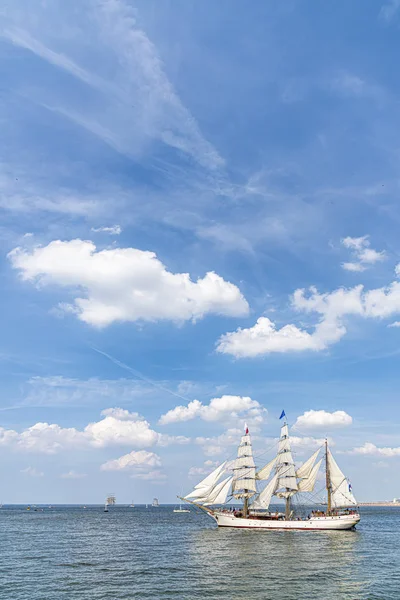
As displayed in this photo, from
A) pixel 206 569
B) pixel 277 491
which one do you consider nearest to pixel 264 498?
pixel 277 491

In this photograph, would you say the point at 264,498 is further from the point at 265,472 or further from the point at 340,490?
the point at 340,490

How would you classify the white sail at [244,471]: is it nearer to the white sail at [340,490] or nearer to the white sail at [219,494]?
the white sail at [219,494]

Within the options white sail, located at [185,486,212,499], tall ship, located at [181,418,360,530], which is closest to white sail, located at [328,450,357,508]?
tall ship, located at [181,418,360,530]

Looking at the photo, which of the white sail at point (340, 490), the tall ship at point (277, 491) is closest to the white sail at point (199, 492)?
the tall ship at point (277, 491)

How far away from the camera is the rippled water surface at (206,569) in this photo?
161ft

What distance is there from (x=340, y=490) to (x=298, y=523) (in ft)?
52.5

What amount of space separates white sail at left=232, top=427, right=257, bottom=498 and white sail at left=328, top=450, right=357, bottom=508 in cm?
2005

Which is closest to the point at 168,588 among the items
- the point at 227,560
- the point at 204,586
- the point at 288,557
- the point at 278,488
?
the point at 204,586

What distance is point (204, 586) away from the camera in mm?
52219

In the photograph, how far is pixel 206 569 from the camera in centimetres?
6272

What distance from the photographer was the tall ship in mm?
117300

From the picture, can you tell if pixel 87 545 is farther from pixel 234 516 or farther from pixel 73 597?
pixel 73 597

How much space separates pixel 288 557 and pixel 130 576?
25.8 m

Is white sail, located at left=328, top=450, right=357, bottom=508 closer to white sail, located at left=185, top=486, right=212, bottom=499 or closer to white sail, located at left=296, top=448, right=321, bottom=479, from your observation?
white sail, located at left=296, top=448, right=321, bottom=479
